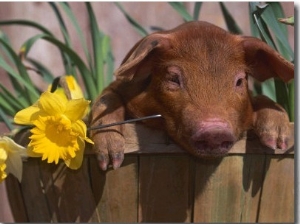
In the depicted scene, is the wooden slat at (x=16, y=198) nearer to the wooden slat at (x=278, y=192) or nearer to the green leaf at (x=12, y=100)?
the green leaf at (x=12, y=100)

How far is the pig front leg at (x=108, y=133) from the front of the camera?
1125 millimetres

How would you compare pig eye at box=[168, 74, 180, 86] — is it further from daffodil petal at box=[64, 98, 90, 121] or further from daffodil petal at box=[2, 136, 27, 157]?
daffodil petal at box=[2, 136, 27, 157]

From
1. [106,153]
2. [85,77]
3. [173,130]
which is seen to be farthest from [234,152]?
[85,77]

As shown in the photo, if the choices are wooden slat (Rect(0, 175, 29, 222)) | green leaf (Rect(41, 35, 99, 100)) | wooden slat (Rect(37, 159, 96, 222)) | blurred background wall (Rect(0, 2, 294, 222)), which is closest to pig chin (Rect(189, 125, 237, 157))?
wooden slat (Rect(37, 159, 96, 222))

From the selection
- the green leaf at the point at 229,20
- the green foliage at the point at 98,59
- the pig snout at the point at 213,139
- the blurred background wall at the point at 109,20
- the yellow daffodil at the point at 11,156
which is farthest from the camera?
the blurred background wall at the point at 109,20

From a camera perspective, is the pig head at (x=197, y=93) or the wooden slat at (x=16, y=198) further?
the wooden slat at (x=16, y=198)

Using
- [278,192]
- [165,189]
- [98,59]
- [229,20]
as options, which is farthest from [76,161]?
[229,20]

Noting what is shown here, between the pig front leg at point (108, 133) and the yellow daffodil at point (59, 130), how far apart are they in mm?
25

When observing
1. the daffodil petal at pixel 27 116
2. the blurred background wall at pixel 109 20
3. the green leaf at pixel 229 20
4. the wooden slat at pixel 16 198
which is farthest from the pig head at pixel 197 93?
the blurred background wall at pixel 109 20

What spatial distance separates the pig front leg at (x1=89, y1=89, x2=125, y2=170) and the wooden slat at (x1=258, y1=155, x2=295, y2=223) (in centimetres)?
27

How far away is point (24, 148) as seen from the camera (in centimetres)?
119

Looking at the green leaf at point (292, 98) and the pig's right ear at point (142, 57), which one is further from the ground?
the pig's right ear at point (142, 57)

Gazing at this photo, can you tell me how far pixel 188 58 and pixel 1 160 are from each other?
0.36m

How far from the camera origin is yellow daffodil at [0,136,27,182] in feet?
3.78
